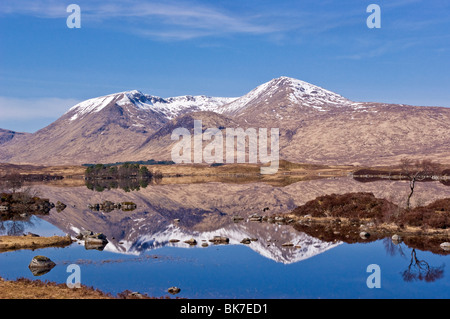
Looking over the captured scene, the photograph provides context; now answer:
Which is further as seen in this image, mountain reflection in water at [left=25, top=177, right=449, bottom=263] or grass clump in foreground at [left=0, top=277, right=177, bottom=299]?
mountain reflection in water at [left=25, top=177, right=449, bottom=263]

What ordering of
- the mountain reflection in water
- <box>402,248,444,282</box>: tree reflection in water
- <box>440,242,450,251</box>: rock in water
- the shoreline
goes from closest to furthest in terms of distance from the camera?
<box>402,248,444,282</box>: tree reflection in water, <box>440,242,450,251</box>: rock in water, the mountain reflection in water, the shoreline

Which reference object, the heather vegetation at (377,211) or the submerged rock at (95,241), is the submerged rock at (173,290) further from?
the heather vegetation at (377,211)

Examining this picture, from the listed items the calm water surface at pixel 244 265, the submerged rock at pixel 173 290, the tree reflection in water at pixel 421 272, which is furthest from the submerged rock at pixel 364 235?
the submerged rock at pixel 173 290

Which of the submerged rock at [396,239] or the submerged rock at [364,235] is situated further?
the submerged rock at [364,235]

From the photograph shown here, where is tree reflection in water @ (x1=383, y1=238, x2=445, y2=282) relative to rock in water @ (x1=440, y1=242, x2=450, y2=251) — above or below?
below

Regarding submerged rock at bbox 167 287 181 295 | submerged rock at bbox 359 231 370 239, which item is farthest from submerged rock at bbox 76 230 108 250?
submerged rock at bbox 359 231 370 239

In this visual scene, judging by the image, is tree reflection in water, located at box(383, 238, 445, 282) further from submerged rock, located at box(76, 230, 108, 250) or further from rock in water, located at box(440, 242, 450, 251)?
submerged rock, located at box(76, 230, 108, 250)

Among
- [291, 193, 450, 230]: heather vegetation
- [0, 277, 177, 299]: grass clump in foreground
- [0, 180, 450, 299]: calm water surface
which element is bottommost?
[0, 180, 450, 299]: calm water surface

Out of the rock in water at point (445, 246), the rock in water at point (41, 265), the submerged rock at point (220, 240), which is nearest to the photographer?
the rock in water at point (41, 265)

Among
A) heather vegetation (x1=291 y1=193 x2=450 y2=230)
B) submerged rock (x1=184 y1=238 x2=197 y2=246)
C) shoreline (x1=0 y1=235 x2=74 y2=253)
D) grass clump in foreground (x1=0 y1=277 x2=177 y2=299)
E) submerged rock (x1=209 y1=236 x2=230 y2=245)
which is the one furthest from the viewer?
heather vegetation (x1=291 y1=193 x2=450 y2=230)

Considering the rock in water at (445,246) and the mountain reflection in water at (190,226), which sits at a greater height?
the rock in water at (445,246)
